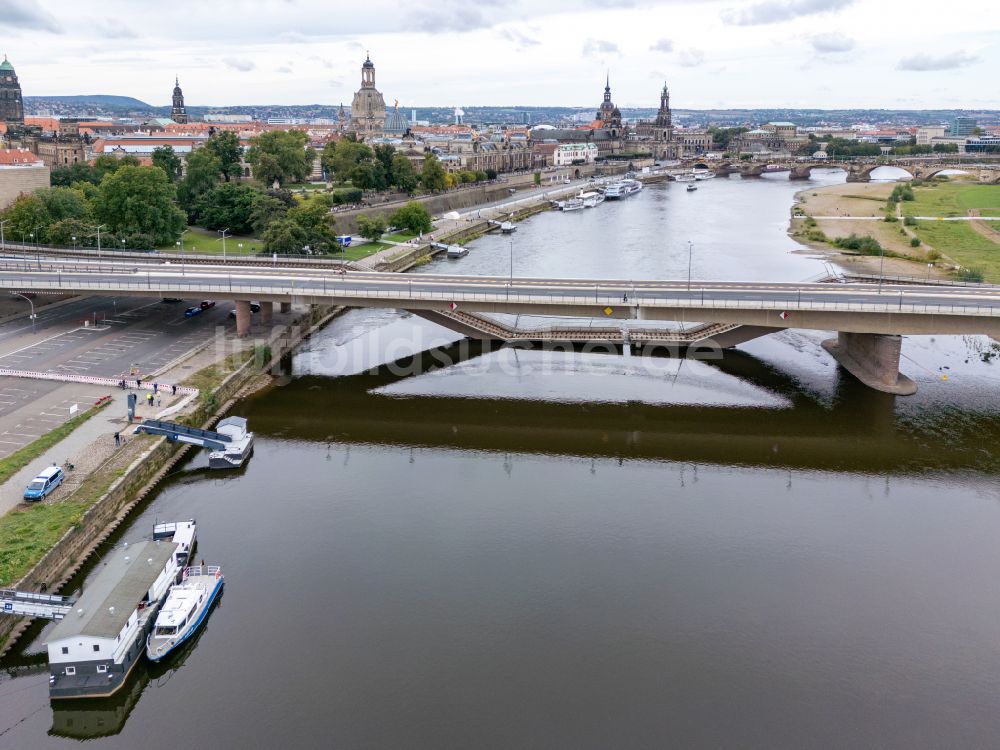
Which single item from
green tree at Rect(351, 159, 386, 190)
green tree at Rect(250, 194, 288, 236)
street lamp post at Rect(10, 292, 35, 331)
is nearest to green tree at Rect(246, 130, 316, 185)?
green tree at Rect(351, 159, 386, 190)

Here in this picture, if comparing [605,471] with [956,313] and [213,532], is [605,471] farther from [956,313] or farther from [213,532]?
[956,313]

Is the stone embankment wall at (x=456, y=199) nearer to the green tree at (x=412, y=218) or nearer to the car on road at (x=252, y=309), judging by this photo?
the green tree at (x=412, y=218)

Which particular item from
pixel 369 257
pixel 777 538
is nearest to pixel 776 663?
pixel 777 538

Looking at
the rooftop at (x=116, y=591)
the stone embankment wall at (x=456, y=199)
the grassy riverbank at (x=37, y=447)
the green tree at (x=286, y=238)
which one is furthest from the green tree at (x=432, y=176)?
the rooftop at (x=116, y=591)

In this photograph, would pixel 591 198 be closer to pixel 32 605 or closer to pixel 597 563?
pixel 597 563

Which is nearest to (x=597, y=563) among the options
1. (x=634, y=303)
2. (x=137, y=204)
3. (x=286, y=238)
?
(x=634, y=303)

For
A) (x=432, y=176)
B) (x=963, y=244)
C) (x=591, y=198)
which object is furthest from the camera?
(x=591, y=198)
